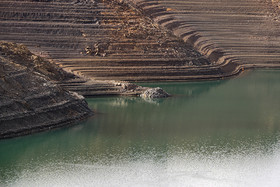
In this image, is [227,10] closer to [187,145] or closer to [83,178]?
[187,145]

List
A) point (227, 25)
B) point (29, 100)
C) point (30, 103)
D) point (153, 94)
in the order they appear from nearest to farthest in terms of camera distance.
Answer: point (30, 103) → point (29, 100) → point (153, 94) → point (227, 25)

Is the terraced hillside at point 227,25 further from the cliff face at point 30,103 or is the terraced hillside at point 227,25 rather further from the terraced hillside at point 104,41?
the cliff face at point 30,103

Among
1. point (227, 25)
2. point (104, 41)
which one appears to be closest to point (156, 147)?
point (104, 41)

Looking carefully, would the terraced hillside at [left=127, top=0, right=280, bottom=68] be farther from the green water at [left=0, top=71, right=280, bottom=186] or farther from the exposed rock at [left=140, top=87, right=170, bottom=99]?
the green water at [left=0, top=71, right=280, bottom=186]

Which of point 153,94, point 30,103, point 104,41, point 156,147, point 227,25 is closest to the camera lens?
point 156,147

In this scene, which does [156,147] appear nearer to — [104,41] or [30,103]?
[30,103]

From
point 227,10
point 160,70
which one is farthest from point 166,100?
point 227,10
